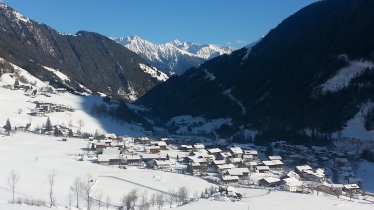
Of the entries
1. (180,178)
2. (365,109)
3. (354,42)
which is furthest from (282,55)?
(180,178)

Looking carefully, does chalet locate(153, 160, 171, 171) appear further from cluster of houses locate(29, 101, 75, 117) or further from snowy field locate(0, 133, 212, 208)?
cluster of houses locate(29, 101, 75, 117)

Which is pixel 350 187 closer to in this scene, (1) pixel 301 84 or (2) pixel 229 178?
(2) pixel 229 178

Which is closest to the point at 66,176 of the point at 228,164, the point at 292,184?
the point at 228,164

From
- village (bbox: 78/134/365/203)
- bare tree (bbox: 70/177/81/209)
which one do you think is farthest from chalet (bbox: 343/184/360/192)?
bare tree (bbox: 70/177/81/209)

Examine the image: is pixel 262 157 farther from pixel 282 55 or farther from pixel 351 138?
pixel 282 55

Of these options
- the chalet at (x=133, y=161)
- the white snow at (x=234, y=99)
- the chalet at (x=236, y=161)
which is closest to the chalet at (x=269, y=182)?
the chalet at (x=236, y=161)

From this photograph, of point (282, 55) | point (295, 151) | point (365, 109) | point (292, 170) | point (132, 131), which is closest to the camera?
point (292, 170)
